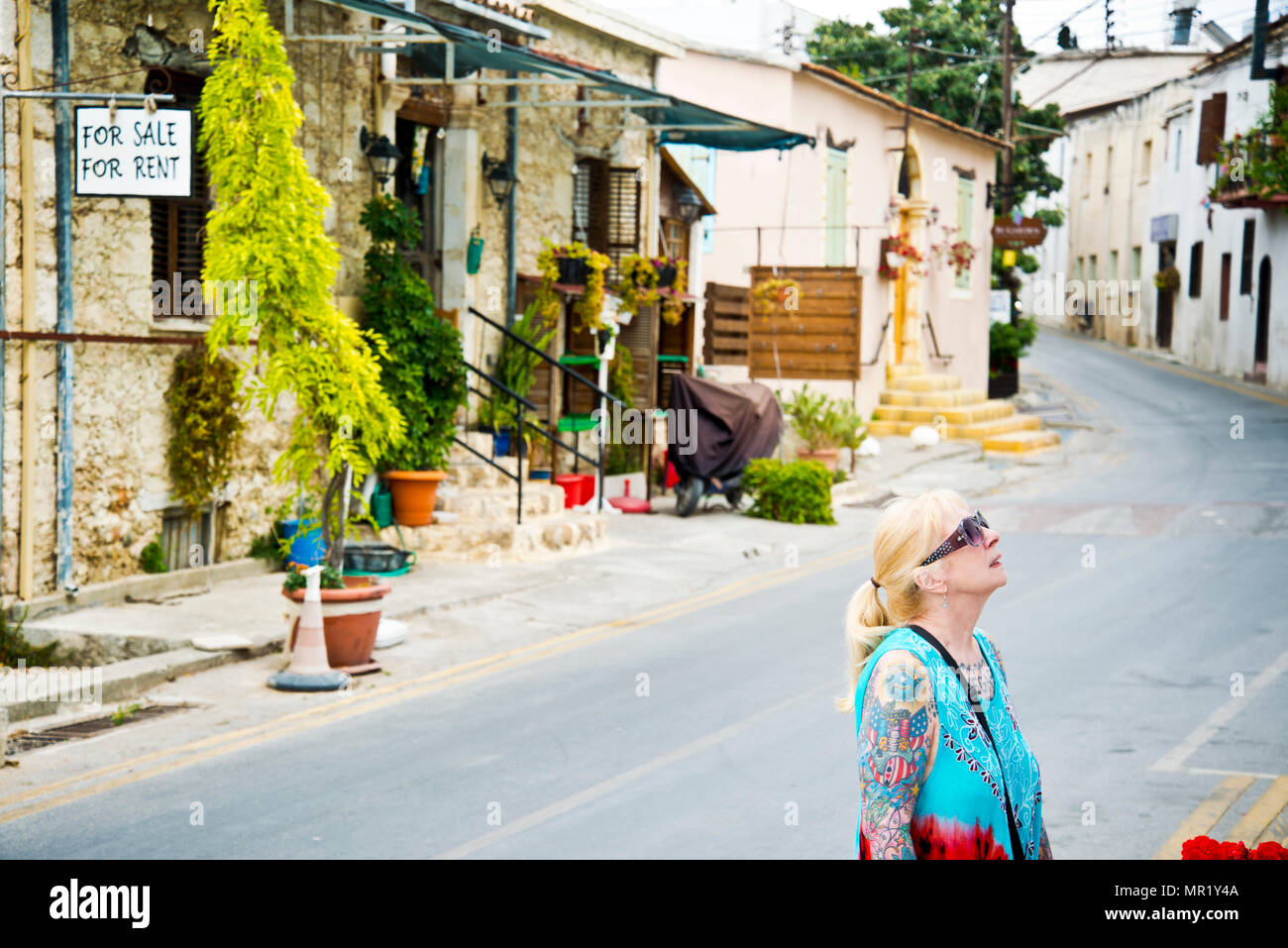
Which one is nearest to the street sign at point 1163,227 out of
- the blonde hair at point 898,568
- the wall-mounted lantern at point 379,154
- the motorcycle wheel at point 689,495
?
the motorcycle wheel at point 689,495

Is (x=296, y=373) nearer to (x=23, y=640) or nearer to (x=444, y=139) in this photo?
(x=23, y=640)

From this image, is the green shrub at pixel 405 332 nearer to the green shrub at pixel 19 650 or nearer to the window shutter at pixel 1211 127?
the green shrub at pixel 19 650

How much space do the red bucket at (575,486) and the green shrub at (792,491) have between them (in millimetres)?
2123

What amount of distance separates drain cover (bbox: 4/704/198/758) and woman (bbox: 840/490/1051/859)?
6.37 m

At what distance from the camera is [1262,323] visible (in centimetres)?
3916

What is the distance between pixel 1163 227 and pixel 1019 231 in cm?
1533

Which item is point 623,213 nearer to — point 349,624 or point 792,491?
point 792,491

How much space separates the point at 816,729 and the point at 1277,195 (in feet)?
98.4

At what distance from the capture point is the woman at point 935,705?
10.9ft

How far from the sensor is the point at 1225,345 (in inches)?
1646

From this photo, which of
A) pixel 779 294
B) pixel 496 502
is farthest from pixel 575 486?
pixel 779 294

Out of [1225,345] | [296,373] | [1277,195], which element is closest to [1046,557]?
[296,373]
